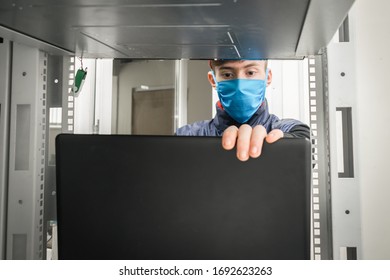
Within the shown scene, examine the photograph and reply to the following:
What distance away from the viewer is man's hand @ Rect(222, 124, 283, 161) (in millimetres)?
408

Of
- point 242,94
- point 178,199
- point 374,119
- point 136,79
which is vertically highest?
point 136,79

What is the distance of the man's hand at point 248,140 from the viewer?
0.41m

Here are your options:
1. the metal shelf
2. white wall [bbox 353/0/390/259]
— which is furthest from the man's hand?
white wall [bbox 353/0/390/259]

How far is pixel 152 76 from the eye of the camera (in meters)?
1.47

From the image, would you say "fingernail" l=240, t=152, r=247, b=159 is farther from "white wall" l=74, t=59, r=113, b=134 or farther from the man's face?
"white wall" l=74, t=59, r=113, b=134

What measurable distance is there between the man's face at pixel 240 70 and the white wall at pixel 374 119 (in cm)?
30

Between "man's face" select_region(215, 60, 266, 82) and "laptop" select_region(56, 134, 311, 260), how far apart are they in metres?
0.50

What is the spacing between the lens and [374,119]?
Answer: 0.63m

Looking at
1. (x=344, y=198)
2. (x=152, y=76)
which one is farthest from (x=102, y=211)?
(x=152, y=76)

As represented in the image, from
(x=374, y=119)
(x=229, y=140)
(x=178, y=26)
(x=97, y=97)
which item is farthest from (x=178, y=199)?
(x=97, y=97)

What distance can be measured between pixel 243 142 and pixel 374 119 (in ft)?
1.21

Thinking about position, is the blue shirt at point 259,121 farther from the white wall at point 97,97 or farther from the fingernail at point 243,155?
the fingernail at point 243,155

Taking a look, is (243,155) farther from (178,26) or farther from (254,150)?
(178,26)
